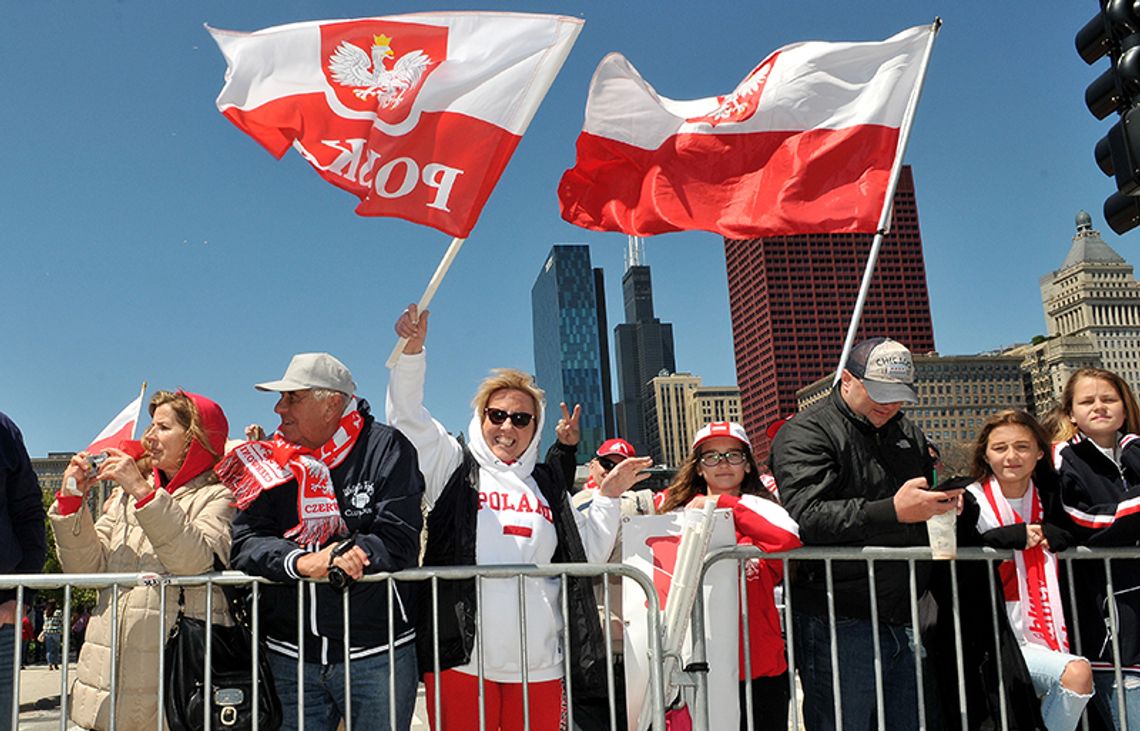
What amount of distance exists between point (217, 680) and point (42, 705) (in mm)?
17352

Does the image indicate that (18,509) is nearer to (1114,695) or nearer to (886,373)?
(886,373)

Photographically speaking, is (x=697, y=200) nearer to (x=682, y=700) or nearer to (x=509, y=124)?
(x=509, y=124)

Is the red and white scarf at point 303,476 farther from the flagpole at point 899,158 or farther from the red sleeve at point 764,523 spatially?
the flagpole at point 899,158

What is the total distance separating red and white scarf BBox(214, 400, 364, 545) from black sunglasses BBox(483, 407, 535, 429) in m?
0.62

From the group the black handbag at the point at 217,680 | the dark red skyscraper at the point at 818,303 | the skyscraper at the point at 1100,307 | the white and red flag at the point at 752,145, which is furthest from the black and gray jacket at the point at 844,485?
the dark red skyscraper at the point at 818,303

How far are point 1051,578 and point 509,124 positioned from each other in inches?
125

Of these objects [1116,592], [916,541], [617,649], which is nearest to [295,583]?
[617,649]

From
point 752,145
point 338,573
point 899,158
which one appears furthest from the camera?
point 752,145

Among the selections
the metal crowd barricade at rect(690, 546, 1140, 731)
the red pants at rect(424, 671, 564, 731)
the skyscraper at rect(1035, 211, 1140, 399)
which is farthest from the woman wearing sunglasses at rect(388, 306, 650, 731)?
the skyscraper at rect(1035, 211, 1140, 399)

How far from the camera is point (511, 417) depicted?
15.3ft

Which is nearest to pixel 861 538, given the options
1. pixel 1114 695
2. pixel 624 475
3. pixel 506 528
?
pixel 624 475

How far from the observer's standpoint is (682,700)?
13.7ft

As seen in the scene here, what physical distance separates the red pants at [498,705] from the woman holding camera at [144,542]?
1017mm

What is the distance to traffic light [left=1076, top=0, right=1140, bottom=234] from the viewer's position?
16.5 ft
